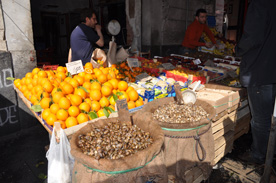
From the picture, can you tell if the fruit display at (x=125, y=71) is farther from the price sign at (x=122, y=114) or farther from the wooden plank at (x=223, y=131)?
the wooden plank at (x=223, y=131)

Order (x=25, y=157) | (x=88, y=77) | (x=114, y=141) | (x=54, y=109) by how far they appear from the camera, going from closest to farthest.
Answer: (x=114, y=141) < (x=54, y=109) < (x=88, y=77) < (x=25, y=157)

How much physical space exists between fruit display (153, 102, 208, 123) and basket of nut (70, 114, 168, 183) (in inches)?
10.1

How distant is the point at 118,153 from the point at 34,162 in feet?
8.01

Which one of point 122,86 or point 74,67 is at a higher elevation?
point 74,67

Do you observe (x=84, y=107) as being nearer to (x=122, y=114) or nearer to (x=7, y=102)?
(x=122, y=114)

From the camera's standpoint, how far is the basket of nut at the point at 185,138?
194 centimetres

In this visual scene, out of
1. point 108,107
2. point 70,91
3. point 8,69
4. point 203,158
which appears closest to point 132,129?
point 108,107

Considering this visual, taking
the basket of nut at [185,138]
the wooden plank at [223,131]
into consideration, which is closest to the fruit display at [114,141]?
the basket of nut at [185,138]

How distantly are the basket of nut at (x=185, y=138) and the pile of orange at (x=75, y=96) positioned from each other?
0.56m

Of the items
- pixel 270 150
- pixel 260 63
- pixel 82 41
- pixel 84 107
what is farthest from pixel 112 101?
pixel 260 63

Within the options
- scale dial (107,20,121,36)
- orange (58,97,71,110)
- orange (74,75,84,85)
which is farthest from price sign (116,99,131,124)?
scale dial (107,20,121,36)

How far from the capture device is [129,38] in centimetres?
738

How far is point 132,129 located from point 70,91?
1153 millimetres

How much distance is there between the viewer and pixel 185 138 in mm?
1962
